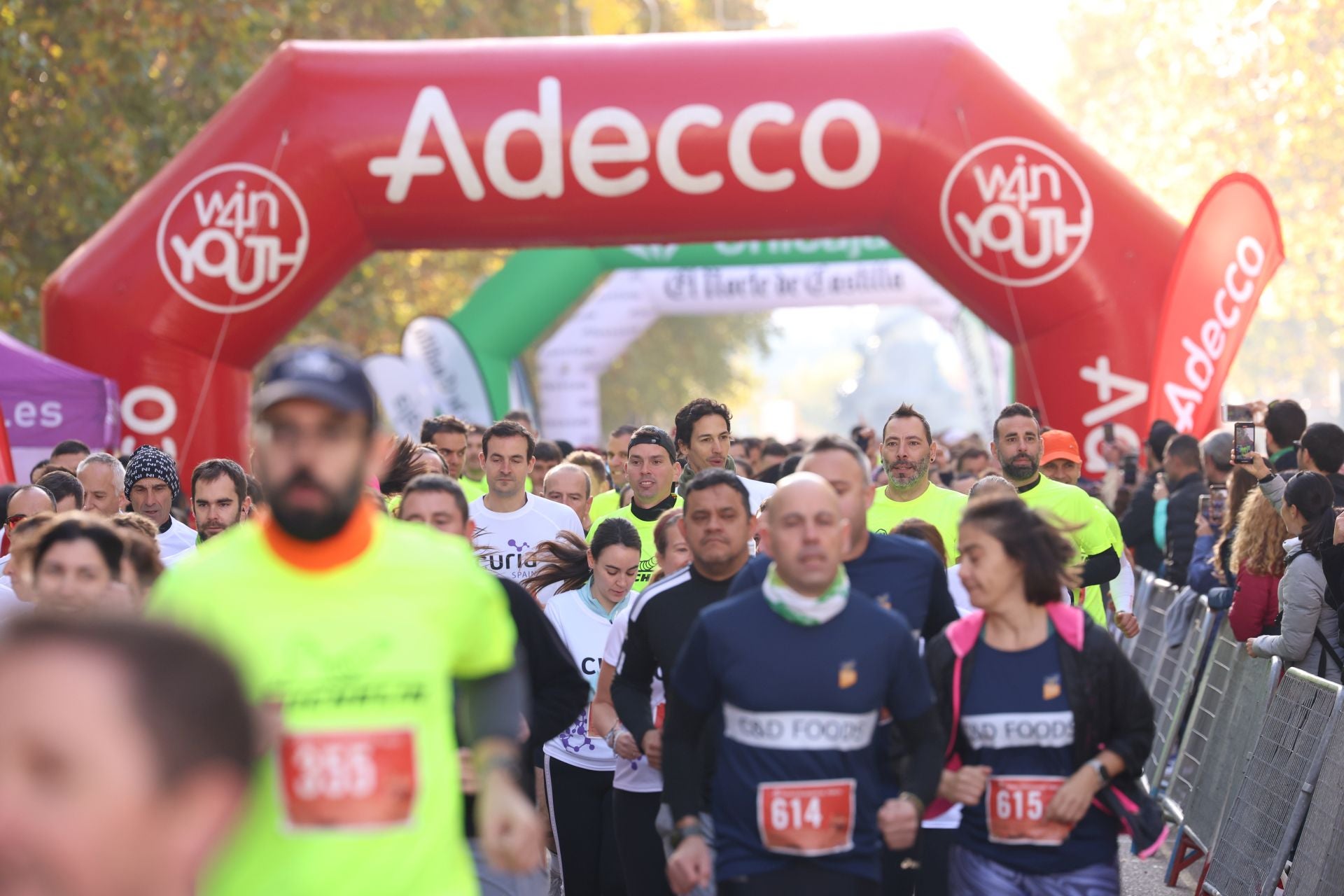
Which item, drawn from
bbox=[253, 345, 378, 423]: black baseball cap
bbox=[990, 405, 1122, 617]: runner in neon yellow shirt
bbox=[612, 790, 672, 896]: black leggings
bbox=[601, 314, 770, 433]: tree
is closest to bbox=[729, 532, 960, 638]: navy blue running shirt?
bbox=[612, 790, 672, 896]: black leggings

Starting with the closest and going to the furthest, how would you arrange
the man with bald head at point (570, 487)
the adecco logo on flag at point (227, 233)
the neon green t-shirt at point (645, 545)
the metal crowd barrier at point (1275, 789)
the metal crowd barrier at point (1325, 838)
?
the metal crowd barrier at point (1325, 838) → the metal crowd barrier at point (1275, 789) → the neon green t-shirt at point (645, 545) → the man with bald head at point (570, 487) → the adecco logo on flag at point (227, 233)

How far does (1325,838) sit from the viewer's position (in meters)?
5.87

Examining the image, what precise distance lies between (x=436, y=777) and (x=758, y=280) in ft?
70.5

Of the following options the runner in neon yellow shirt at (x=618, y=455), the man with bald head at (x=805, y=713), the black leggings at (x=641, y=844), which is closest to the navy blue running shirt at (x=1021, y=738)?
the man with bald head at (x=805, y=713)

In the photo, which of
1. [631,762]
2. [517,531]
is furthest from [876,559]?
[517,531]

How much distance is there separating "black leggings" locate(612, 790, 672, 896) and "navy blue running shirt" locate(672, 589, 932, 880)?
156cm

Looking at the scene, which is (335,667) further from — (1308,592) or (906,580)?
(1308,592)

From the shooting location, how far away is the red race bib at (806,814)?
14.4 ft

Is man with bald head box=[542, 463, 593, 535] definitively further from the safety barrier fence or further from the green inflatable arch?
the green inflatable arch

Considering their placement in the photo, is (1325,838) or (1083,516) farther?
(1083,516)

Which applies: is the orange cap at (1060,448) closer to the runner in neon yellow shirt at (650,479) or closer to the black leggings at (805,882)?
the runner in neon yellow shirt at (650,479)

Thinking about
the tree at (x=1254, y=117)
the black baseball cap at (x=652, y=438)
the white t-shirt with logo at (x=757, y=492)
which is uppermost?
the tree at (x=1254, y=117)

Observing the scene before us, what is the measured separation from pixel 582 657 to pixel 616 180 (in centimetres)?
667

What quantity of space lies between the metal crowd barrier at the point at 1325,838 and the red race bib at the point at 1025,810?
1.48 metres
